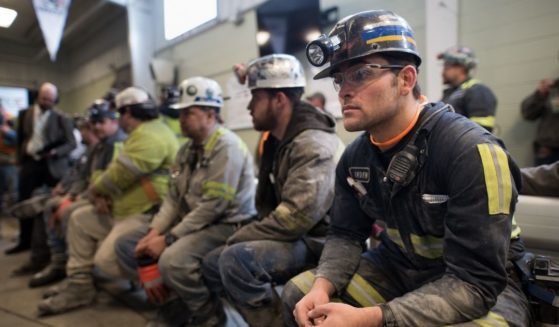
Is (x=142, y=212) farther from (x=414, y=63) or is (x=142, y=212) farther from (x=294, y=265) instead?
(x=414, y=63)

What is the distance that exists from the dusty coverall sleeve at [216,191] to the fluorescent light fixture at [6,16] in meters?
1.16

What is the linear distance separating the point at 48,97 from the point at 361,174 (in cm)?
396

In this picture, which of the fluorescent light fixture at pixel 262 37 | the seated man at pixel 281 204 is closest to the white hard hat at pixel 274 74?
the seated man at pixel 281 204

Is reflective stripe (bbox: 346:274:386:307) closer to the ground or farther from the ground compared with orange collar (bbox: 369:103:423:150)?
closer to the ground

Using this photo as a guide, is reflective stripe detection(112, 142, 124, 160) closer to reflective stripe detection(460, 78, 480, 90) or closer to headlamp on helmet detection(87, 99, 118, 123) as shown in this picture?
headlamp on helmet detection(87, 99, 118, 123)

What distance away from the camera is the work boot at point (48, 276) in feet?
9.45

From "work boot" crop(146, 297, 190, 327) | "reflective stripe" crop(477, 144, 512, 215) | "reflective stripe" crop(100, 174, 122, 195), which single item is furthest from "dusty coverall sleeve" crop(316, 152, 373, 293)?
"reflective stripe" crop(100, 174, 122, 195)

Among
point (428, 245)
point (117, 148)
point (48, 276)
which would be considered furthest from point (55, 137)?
point (428, 245)

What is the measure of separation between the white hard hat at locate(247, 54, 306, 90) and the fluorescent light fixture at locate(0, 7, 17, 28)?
1.09 meters

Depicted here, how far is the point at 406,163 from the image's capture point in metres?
1.05

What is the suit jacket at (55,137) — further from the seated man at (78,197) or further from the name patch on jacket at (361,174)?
the name patch on jacket at (361,174)

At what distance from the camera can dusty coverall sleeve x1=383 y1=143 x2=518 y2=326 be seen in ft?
2.91

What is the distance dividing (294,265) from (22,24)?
1616 mm

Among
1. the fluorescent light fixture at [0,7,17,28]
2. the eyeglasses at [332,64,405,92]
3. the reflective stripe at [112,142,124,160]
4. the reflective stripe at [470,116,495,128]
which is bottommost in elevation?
the reflective stripe at [112,142,124,160]
